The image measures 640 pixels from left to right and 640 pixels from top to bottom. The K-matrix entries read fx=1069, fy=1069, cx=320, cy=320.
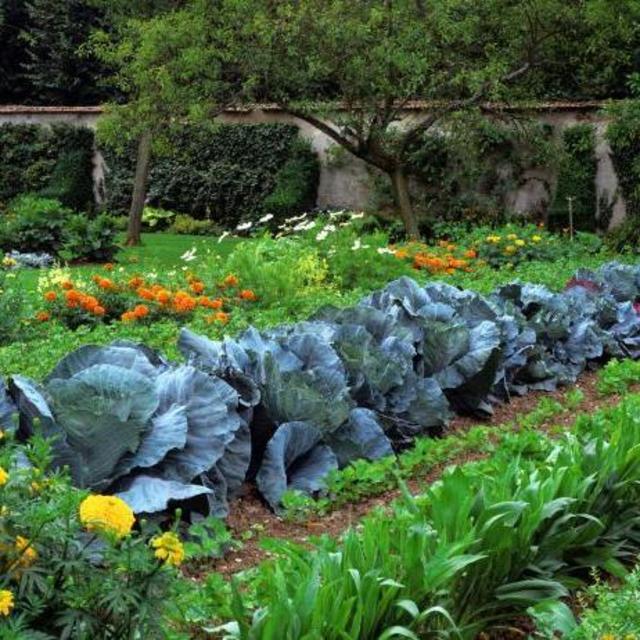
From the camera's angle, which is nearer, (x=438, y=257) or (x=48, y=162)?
(x=438, y=257)

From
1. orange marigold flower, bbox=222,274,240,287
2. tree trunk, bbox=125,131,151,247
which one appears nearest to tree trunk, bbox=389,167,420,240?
tree trunk, bbox=125,131,151,247

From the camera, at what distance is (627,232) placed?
51.5ft

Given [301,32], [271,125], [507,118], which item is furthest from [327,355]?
[271,125]

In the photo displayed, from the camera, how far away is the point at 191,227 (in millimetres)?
23656

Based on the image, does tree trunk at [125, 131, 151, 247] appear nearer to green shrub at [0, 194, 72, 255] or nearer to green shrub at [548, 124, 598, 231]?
green shrub at [0, 194, 72, 255]

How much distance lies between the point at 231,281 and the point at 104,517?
665cm

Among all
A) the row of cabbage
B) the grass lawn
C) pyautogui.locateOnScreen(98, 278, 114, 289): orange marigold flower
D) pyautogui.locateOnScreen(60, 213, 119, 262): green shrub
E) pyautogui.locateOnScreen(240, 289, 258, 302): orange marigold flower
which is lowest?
the grass lawn

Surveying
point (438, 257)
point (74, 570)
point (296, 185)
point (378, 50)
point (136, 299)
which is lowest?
point (296, 185)

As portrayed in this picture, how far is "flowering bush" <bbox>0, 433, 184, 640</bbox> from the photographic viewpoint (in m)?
2.19

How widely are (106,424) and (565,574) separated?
1.70 m

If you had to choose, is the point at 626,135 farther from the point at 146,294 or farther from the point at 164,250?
the point at 146,294

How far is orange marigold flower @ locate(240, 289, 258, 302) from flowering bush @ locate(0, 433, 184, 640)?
6052mm

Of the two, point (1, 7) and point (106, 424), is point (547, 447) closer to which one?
point (106, 424)

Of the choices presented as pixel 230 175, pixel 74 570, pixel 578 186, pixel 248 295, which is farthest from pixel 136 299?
pixel 230 175
